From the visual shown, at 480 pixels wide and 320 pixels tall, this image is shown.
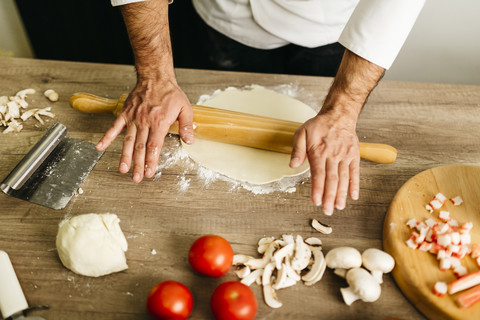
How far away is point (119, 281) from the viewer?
1.06m

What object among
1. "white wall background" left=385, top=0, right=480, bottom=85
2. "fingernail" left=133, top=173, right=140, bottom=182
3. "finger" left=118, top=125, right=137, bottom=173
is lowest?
"white wall background" left=385, top=0, right=480, bottom=85

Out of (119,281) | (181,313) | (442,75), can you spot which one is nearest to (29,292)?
(119,281)

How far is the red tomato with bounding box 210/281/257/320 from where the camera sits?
0.93 meters

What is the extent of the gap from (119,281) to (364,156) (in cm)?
90

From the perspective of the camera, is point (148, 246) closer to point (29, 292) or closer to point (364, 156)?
point (29, 292)

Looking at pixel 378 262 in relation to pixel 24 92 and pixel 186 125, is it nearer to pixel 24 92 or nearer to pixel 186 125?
pixel 186 125

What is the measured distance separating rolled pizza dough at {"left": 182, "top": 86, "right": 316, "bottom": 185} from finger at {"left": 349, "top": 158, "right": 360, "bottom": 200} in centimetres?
19

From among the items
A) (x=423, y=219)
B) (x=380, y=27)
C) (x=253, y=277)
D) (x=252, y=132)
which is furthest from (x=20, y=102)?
(x=423, y=219)

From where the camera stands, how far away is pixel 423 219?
3.79 feet

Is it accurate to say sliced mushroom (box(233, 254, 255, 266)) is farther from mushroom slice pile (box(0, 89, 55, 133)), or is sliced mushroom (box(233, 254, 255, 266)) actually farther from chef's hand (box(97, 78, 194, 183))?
mushroom slice pile (box(0, 89, 55, 133))

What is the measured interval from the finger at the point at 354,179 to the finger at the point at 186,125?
0.55 m

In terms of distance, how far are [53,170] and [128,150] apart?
10.8 inches

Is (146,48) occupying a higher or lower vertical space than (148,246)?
higher

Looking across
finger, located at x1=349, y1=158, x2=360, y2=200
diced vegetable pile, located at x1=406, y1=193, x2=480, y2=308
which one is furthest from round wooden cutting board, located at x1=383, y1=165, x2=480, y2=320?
finger, located at x1=349, y1=158, x2=360, y2=200
